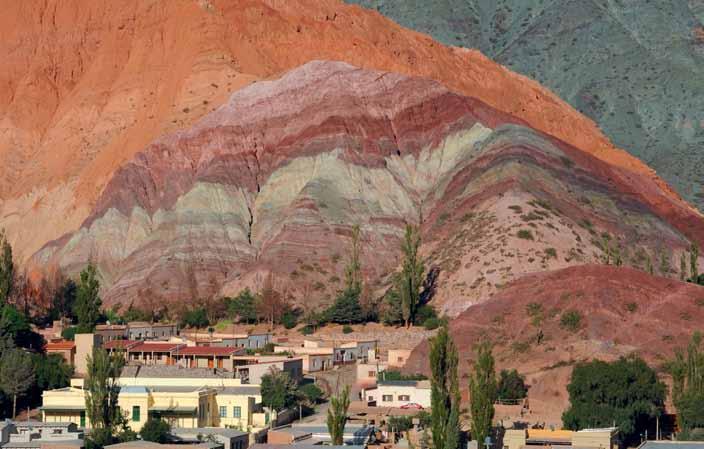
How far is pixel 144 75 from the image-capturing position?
536ft

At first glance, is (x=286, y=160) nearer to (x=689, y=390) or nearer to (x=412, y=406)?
(x=412, y=406)

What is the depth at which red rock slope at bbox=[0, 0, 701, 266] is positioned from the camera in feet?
502

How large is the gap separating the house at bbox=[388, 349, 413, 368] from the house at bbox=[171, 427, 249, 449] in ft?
73.9

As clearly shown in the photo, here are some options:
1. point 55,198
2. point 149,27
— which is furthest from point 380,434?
point 149,27

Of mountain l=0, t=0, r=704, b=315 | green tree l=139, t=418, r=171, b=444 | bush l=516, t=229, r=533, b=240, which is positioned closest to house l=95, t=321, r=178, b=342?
mountain l=0, t=0, r=704, b=315

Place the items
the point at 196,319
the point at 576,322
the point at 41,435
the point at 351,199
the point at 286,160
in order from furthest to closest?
1. the point at 286,160
2. the point at 351,199
3. the point at 196,319
4. the point at 576,322
5. the point at 41,435

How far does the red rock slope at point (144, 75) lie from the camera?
153m

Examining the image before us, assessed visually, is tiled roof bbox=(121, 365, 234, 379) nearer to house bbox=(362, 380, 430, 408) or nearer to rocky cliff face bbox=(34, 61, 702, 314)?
house bbox=(362, 380, 430, 408)

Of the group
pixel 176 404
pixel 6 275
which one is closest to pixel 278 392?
pixel 176 404

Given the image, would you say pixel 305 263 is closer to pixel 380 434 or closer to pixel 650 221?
pixel 650 221

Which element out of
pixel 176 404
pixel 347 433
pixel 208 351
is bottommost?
pixel 347 433

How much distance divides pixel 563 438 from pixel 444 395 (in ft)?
14.1

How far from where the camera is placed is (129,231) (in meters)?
138

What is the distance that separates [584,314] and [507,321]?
470 cm
